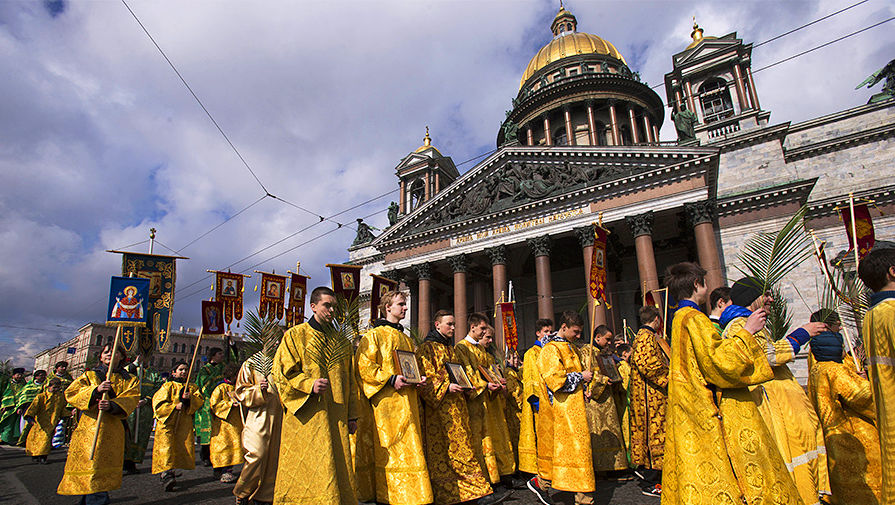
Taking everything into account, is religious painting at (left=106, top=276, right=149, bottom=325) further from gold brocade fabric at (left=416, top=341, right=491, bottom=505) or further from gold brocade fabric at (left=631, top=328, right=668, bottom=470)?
gold brocade fabric at (left=631, top=328, right=668, bottom=470)

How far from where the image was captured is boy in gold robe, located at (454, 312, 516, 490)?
5.24m

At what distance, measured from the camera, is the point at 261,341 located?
5438 mm

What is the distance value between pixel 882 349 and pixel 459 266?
22667 mm

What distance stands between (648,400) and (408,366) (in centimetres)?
366

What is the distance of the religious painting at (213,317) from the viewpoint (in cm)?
1263

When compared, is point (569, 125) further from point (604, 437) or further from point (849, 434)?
point (849, 434)

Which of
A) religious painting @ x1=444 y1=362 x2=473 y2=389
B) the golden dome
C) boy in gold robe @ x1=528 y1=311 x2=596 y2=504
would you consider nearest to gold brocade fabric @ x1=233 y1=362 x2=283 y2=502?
religious painting @ x1=444 y1=362 x2=473 y2=389

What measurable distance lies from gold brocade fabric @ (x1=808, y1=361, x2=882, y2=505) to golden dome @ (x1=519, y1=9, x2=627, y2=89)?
41190 mm

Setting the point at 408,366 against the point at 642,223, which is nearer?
the point at 408,366

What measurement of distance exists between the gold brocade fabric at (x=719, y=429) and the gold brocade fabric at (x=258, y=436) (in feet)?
12.7

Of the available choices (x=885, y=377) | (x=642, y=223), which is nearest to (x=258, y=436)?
(x=885, y=377)

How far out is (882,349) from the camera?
2.63 metres

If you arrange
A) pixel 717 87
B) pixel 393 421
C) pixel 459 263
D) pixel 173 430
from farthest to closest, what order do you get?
pixel 717 87
pixel 459 263
pixel 173 430
pixel 393 421

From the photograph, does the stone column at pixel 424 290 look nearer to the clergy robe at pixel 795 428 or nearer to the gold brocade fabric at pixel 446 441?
the gold brocade fabric at pixel 446 441
